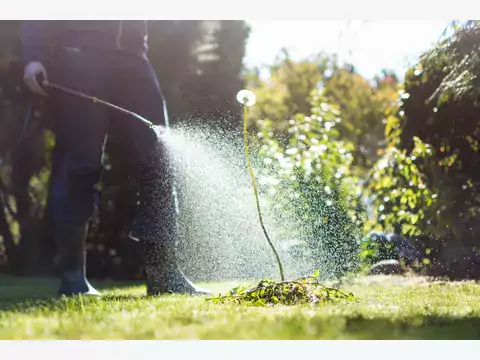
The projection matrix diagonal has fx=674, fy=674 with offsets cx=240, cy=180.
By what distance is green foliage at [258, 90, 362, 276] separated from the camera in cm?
299

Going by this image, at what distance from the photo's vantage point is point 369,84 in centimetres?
330

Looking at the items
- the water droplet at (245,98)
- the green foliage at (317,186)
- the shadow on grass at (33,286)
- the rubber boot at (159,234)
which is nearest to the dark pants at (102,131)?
the rubber boot at (159,234)

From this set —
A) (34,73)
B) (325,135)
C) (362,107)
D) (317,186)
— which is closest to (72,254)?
(34,73)

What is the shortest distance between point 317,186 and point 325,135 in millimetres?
355

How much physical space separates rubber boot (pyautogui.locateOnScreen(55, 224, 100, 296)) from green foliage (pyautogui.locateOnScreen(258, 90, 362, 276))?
0.81m

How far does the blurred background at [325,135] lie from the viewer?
9.12 ft

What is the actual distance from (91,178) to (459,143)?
169 cm

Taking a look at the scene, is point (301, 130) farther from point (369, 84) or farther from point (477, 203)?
point (477, 203)

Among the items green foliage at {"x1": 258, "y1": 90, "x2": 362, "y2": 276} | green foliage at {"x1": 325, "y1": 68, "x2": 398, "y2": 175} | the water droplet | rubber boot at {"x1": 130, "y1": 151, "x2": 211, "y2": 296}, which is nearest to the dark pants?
rubber boot at {"x1": 130, "y1": 151, "x2": 211, "y2": 296}

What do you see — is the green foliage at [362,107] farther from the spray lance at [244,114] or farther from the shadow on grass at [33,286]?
the shadow on grass at [33,286]

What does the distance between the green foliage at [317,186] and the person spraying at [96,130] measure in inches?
19.7

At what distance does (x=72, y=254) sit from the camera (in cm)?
278

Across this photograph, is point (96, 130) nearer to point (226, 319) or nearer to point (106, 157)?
point (106, 157)
